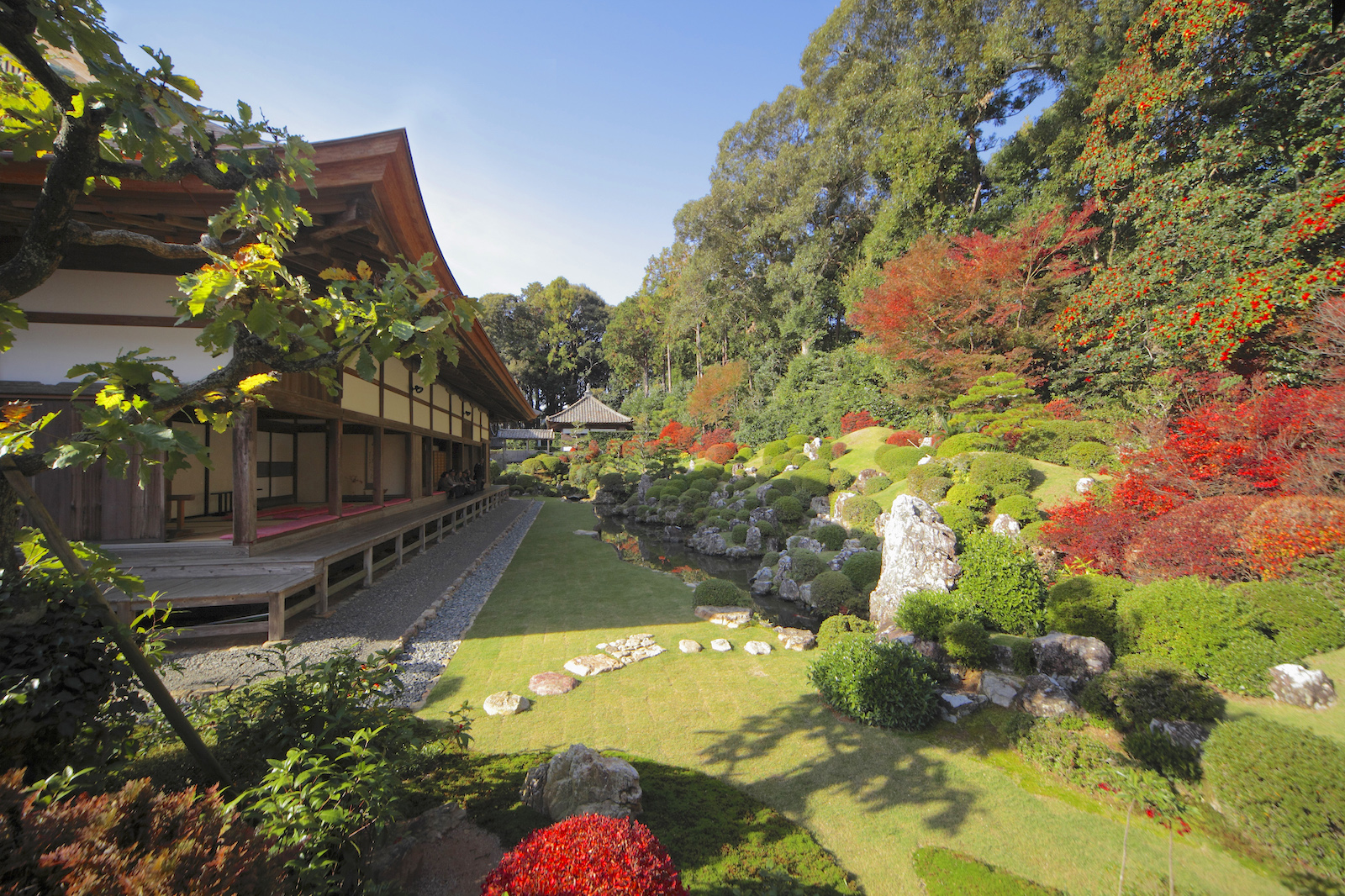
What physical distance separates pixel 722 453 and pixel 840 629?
613 inches

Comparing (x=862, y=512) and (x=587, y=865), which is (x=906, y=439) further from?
(x=587, y=865)

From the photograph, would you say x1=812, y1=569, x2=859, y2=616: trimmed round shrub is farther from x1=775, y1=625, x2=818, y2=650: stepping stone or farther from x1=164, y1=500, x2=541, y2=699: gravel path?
x1=164, y1=500, x2=541, y2=699: gravel path

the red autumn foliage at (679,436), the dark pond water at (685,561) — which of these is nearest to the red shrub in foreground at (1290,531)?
the dark pond water at (685,561)

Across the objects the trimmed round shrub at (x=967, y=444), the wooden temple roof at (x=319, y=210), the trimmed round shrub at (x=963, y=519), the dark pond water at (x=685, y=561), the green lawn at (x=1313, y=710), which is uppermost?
the wooden temple roof at (x=319, y=210)

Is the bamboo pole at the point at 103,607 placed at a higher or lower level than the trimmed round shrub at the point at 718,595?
higher

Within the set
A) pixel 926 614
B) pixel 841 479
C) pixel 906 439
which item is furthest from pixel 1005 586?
pixel 906 439

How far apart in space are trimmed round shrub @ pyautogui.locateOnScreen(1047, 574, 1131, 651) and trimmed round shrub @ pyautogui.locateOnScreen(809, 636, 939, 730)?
1896 mm

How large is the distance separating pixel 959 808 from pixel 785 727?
1.26 meters

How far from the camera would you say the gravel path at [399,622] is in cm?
438

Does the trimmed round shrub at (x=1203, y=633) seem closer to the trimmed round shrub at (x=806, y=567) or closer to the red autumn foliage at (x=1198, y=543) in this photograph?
the red autumn foliage at (x=1198, y=543)

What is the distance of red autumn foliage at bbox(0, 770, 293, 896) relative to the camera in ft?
3.59

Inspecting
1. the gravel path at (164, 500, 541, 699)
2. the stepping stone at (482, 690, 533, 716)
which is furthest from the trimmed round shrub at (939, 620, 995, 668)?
the gravel path at (164, 500, 541, 699)

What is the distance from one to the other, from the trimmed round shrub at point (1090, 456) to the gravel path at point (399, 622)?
10575 mm

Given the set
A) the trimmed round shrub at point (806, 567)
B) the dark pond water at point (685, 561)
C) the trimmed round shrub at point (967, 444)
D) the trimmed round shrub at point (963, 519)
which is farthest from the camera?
the trimmed round shrub at point (967, 444)
